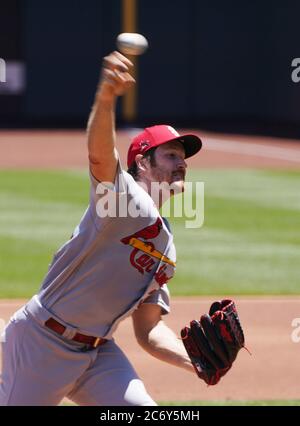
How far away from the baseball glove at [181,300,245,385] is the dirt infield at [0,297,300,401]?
7.05 ft

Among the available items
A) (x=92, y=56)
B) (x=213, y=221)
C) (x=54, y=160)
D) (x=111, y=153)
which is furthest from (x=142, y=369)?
(x=92, y=56)

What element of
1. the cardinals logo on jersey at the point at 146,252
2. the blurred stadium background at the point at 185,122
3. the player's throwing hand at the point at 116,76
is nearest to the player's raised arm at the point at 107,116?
the player's throwing hand at the point at 116,76

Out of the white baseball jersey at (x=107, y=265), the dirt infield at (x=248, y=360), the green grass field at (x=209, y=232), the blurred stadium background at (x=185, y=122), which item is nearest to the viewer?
the white baseball jersey at (x=107, y=265)

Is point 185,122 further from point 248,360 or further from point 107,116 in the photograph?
point 107,116

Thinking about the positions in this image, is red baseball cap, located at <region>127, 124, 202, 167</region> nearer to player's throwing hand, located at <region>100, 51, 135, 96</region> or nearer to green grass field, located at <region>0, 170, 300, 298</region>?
player's throwing hand, located at <region>100, 51, 135, 96</region>

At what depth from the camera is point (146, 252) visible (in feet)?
15.1

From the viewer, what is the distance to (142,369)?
7566mm

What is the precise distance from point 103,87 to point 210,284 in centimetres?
622

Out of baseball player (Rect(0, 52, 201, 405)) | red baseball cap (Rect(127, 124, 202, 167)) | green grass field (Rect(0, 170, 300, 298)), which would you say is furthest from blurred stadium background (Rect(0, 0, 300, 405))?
baseball player (Rect(0, 52, 201, 405))

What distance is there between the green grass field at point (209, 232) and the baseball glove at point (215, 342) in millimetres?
5031

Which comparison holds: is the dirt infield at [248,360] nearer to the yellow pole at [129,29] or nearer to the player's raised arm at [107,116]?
the player's raised arm at [107,116]

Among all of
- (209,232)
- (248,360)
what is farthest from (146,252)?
(209,232)

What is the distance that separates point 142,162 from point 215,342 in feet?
2.78

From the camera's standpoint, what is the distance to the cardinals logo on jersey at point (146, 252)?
457 centimetres
